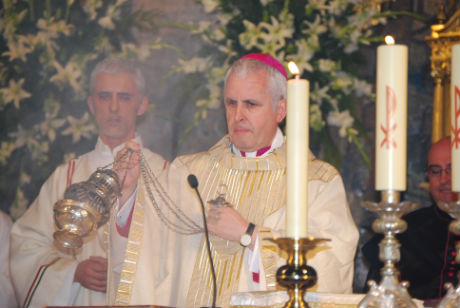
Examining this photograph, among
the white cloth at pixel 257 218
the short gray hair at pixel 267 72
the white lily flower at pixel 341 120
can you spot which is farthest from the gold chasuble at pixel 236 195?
the white lily flower at pixel 341 120

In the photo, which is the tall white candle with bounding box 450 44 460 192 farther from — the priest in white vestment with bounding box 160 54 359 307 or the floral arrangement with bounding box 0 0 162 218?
the floral arrangement with bounding box 0 0 162 218

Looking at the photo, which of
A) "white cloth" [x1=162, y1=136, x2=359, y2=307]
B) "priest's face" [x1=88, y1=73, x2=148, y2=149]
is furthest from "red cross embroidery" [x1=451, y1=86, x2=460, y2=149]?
"priest's face" [x1=88, y1=73, x2=148, y2=149]

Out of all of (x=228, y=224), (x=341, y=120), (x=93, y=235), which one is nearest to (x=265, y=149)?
(x=228, y=224)

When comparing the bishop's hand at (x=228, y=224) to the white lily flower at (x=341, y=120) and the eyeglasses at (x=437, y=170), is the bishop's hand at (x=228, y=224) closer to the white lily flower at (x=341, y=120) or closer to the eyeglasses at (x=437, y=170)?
the eyeglasses at (x=437, y=170)

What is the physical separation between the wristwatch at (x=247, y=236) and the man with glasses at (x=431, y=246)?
0.93m

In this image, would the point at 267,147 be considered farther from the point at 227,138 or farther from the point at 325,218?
the point at 325,218

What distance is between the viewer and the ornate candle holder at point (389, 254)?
5.32ft

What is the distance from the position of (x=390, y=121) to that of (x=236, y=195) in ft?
9.41

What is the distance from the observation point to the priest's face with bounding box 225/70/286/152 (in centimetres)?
447

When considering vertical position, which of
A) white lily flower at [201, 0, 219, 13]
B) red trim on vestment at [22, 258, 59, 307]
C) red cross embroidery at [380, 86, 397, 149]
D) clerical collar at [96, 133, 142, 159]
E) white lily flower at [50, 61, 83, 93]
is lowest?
red trim on vestment at [22, 258, 59, 307]

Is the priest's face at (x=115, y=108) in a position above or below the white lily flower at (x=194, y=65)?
below

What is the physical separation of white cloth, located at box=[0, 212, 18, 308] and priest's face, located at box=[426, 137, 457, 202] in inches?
118

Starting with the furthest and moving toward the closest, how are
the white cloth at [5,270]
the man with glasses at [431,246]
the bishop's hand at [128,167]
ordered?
the white cloth at [5,270], the bishop's hand at [128,167], the man with glasses at [431,246]

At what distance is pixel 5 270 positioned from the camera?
521cm
